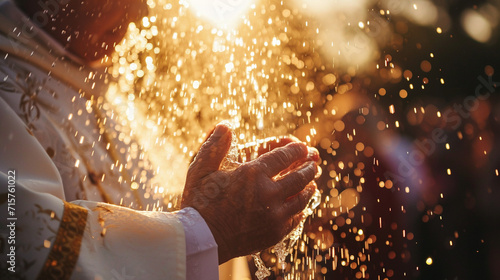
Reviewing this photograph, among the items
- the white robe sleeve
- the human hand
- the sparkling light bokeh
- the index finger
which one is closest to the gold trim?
the white robe sleeve

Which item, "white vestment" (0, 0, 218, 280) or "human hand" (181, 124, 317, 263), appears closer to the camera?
"white vestment" (0, 0, 218, 280)

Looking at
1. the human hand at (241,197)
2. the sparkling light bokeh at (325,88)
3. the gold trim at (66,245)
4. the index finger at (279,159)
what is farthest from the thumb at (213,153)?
the sparkling light bokeh at (325,88)

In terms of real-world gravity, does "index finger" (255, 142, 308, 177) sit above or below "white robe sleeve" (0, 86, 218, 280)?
above

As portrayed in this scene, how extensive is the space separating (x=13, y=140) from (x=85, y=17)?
2.02ft

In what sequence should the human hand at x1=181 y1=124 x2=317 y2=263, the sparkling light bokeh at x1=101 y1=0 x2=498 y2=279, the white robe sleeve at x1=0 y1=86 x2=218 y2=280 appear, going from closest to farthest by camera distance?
the white robe sleeve at x1=0 y1=86 x2=218 y2=280 < the human hand at x1=181 y1=124 x2=317 y2=263 < the sparkling light bokeh at x1=101 y1=0 x2=498 y2=279

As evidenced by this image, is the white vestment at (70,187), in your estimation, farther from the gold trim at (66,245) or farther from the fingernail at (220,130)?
the fingernail at (220,130)

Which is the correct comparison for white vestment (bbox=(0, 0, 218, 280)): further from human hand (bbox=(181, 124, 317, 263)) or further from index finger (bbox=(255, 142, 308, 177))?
index finger (bbox=(255, 142, 308, 177))

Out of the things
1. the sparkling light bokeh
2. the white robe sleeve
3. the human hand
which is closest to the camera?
the white robe sleeve

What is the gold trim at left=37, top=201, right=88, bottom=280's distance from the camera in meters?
0.77

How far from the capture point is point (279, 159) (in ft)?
3.69

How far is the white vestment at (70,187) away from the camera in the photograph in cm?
79

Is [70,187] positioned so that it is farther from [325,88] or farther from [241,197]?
[325,88]

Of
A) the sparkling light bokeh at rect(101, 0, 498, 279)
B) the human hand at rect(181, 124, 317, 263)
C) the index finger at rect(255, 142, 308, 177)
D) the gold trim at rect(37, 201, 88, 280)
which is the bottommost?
the gold trim at rect(37, 201, 88, 280)

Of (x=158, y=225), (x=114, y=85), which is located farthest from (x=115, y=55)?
(x=158, y=225)
